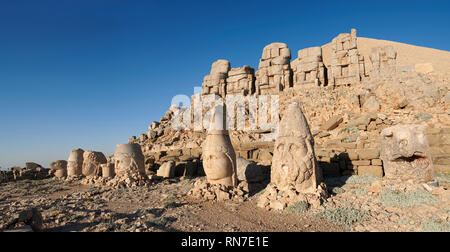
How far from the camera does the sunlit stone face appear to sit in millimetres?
5922

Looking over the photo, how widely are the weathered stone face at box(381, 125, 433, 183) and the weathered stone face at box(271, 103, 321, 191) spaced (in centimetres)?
211

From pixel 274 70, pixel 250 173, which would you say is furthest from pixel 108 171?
pixel 274 70

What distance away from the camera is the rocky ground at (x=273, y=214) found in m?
4.35

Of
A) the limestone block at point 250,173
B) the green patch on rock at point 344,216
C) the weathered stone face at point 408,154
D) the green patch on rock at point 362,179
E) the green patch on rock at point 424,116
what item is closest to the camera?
the green patch on rock at point 344,216

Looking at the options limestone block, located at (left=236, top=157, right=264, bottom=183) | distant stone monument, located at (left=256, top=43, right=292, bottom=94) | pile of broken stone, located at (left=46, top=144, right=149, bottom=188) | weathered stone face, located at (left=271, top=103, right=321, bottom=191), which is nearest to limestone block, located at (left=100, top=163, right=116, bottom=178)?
pile of broken stone, located at (left=46, top=144, right=149, bottom=188)

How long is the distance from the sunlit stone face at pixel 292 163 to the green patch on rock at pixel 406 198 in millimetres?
1611

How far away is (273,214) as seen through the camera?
17.2 ft

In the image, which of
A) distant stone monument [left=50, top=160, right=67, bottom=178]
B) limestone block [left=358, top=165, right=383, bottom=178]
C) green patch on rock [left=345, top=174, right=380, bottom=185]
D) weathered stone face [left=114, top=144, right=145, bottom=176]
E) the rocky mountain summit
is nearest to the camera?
the rocky mountain summit

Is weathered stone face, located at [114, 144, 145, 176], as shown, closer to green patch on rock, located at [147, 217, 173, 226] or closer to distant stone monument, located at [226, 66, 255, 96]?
green patch on rock, located at [147, 217, 173, 226]

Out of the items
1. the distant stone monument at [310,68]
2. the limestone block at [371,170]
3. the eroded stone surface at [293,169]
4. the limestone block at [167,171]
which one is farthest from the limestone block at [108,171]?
the distant stone monument at [310,68]

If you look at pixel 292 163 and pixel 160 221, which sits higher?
pixel 292 163

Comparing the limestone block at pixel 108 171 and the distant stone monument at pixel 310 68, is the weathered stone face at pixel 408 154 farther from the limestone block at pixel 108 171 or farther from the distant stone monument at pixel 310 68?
the distant stone monument at pixel 310 68

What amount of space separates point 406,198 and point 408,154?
4.73 feet

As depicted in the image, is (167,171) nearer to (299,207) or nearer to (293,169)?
(293,169)
